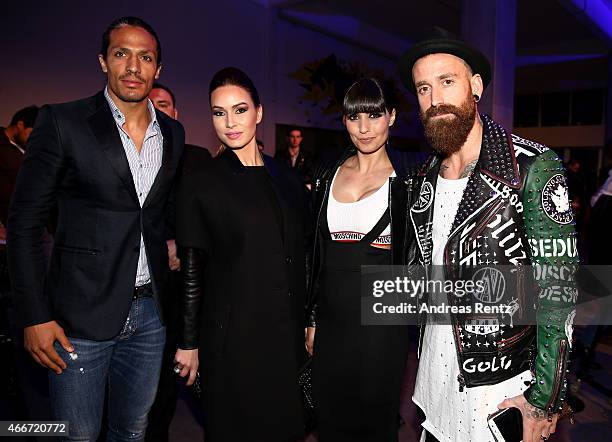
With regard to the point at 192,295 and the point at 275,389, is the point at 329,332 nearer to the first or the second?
the point at 275,389

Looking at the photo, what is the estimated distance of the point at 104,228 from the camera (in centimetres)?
202

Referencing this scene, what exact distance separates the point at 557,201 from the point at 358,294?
46.1 inches

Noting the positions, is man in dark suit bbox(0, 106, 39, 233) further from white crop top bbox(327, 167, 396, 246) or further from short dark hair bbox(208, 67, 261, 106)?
white crop top bbox(327, 167, 396, 246)

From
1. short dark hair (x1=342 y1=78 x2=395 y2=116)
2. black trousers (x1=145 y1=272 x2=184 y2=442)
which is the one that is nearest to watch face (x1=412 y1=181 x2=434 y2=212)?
short dark hair (x1=342 y1=78 x2=395 y2=116)

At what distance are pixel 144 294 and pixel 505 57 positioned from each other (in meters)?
8.09

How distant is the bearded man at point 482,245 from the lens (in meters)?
1.64

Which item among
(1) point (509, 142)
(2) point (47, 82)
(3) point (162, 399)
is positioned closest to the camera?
(1) point (509, 142)

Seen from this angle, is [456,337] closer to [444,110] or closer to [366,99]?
[444,110]

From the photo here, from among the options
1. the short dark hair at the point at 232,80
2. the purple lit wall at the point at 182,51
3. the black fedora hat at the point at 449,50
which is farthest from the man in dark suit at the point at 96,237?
the purple lit wall at the point at 182,51

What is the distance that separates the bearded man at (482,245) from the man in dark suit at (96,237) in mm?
1231

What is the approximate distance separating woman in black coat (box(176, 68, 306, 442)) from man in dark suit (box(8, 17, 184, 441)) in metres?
0.17

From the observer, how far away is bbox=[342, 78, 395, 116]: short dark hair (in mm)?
2678

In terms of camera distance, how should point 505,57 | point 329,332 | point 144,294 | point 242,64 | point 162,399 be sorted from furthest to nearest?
point 242,64, point 505,57, point 162,399, point 329,332, point 144,294

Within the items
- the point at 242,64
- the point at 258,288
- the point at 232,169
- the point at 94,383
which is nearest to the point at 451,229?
the point at 258,288
